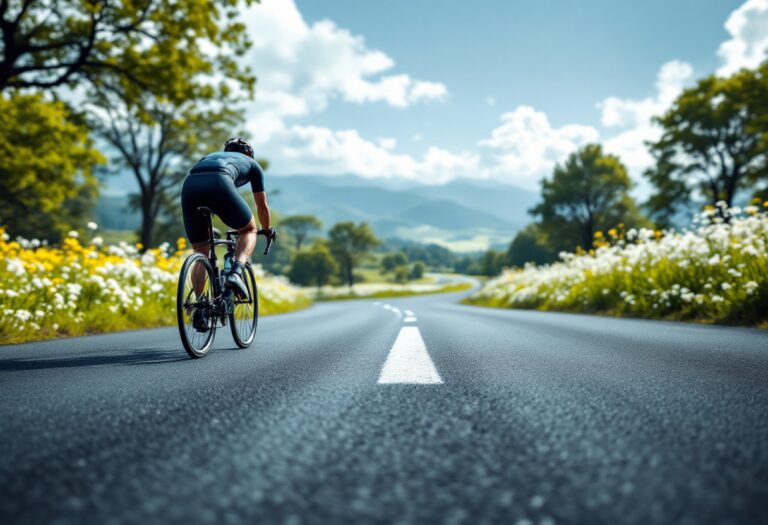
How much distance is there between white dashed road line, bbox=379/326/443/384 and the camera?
2.46 metres

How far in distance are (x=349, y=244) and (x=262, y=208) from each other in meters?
85.0

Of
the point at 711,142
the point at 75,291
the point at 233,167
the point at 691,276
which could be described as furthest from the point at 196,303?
the point at 711,142

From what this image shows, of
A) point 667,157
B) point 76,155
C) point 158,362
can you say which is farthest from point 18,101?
point 667,157

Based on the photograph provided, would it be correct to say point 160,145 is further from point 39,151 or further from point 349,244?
point 349,244

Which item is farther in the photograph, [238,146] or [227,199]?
[238,146]

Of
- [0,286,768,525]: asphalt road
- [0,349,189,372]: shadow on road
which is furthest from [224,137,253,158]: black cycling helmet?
[0,286,768,525]: asphalt road

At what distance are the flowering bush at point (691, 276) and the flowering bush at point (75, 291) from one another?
861cm

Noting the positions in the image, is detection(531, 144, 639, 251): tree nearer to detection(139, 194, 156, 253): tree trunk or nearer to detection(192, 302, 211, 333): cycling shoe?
detection(139, 194, 156, 253): tree trunk

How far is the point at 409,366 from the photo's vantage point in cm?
287

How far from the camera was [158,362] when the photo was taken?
3346mm

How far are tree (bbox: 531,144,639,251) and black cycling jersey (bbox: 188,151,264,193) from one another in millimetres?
41934

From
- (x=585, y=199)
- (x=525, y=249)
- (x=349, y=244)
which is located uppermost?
(x=585, y=199)

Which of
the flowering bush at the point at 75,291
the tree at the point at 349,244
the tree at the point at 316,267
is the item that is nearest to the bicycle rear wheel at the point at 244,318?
the flowering bush at the point at 75,291

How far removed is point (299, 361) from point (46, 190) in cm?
2141
